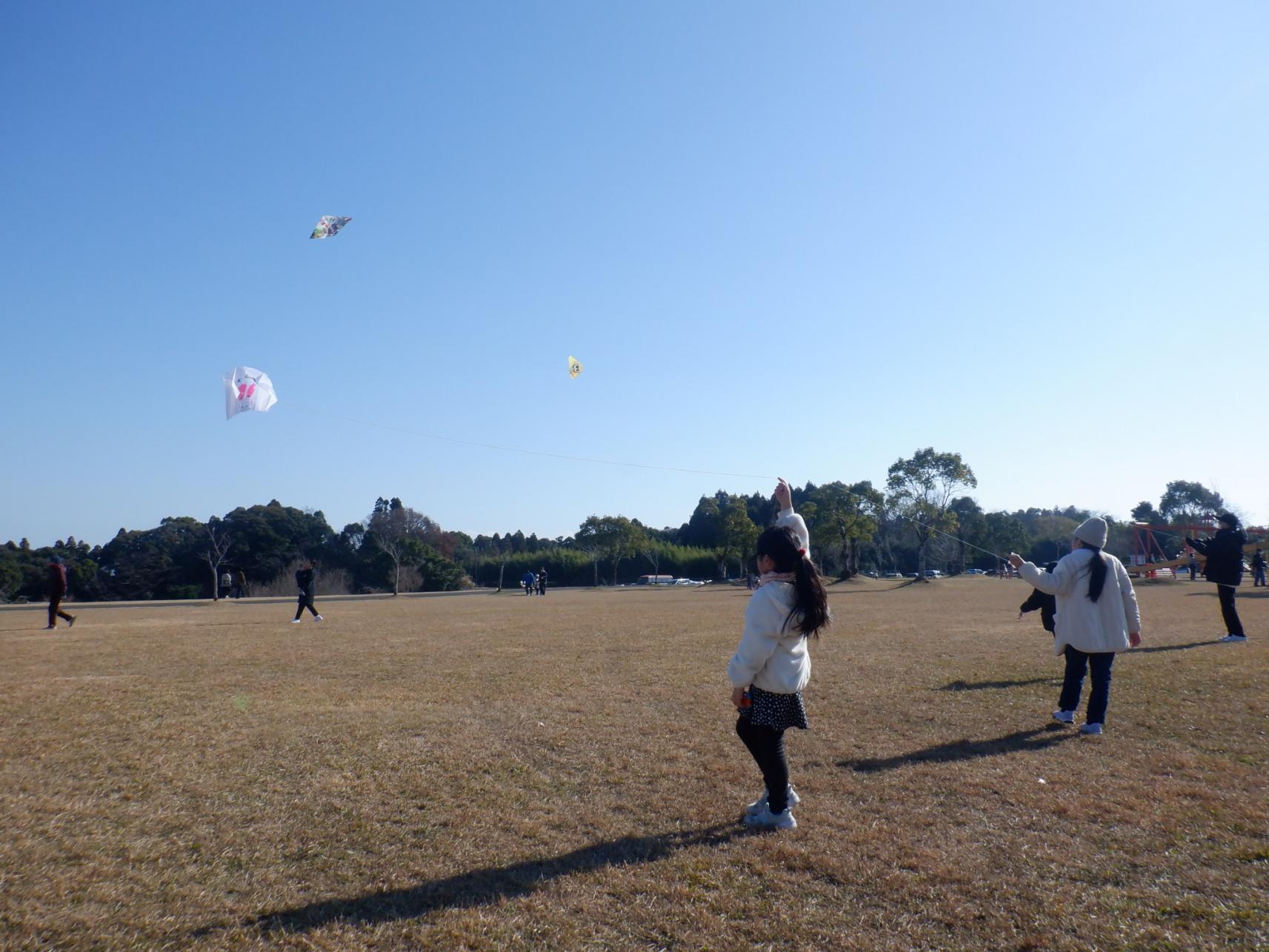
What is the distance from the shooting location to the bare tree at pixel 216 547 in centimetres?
4444

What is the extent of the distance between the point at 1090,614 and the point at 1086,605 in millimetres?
83

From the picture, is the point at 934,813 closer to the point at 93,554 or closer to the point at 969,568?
the point at 93,554

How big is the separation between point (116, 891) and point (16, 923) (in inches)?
16.0

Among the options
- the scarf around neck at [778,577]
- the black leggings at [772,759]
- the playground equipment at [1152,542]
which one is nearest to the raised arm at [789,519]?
Result: the scarf around neck at [778,577]

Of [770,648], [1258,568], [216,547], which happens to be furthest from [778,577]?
[216,547]

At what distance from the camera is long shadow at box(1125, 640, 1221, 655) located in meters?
11.8

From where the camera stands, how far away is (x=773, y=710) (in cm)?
462

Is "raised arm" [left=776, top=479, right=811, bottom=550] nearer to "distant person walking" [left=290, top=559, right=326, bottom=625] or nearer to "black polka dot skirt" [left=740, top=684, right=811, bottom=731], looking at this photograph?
"black polka dot skirt" [left=740, top=684, right=811, bottom=731]

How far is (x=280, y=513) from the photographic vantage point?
58688 millimetres

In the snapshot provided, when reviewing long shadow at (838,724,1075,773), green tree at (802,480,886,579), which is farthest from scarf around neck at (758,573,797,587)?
green tree at (802,480,886,579)

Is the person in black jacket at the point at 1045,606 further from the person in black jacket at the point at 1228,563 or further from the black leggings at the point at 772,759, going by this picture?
the black leggings at the point at 772,759

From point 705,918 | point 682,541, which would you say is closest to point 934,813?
point 705,918

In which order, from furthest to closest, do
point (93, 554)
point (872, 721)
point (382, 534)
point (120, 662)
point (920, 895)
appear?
point (382, 534), point (93, 554), point (120, 662), point (872, 721), point (920, 895)

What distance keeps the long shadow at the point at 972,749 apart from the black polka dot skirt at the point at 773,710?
1.54 m
